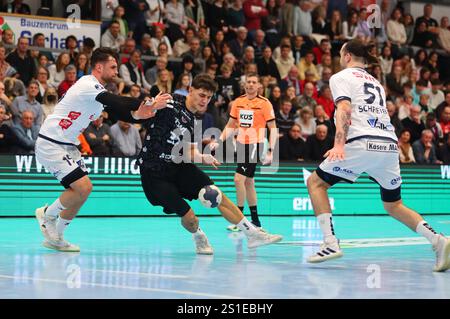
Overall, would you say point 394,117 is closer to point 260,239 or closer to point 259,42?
point 259,42

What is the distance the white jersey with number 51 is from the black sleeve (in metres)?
2.27

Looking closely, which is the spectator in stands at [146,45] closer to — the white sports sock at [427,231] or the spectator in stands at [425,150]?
the spectator in stands at [425,150]

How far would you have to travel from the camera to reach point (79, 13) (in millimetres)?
20250

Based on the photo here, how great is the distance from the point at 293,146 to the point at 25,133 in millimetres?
5894

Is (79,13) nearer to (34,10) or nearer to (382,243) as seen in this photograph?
(34,10)

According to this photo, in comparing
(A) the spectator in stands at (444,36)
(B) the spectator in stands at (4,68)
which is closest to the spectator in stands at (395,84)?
(A) the spectator in stands at (444,36)

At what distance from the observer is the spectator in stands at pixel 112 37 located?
20.2 m

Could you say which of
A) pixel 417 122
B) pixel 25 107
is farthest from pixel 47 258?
pixel 417 122

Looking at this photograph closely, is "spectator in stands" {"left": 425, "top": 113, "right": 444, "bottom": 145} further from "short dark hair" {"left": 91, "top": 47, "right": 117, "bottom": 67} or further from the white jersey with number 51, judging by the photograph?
the white jersey with number 51

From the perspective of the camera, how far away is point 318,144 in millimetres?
19844

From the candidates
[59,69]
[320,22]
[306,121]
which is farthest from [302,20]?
[59,69]

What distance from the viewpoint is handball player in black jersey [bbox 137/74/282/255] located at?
404 inches

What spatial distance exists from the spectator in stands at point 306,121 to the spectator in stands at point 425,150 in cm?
274

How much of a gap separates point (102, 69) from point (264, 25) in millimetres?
13649
